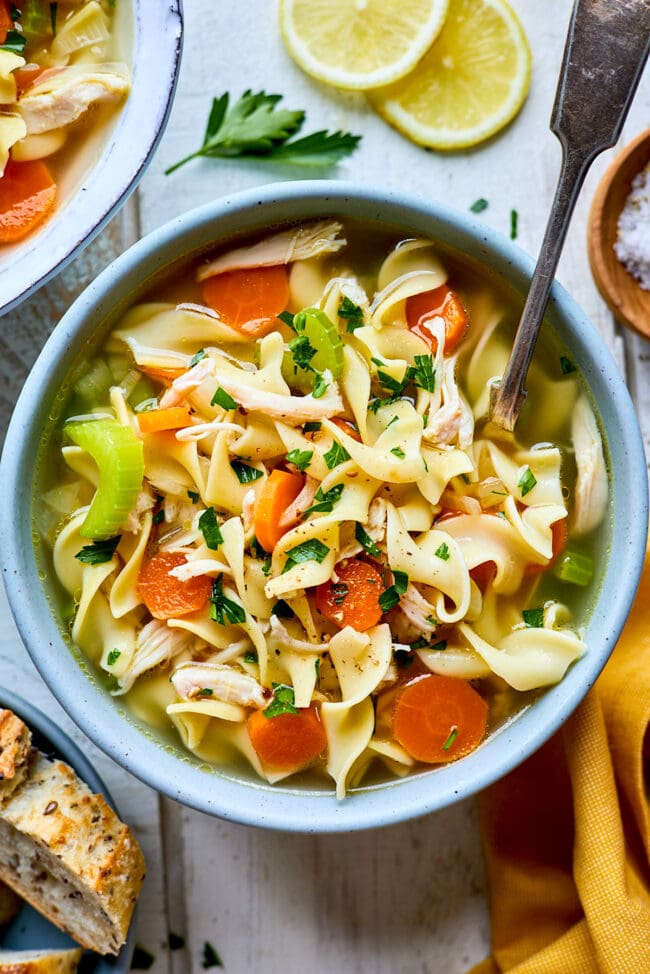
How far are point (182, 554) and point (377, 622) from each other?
Answer: 651 millimetres

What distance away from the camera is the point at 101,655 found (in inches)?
133

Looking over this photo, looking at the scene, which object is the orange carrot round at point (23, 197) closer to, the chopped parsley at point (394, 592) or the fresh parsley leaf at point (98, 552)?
the fresh parsley leaf at point (98, 552)

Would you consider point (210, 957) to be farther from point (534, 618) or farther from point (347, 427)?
point (347, 427)

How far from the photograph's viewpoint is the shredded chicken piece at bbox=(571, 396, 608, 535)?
3.32m

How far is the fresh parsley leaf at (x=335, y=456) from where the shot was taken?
3229 mm

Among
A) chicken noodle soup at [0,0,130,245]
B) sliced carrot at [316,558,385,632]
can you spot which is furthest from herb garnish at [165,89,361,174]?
sliced carrot at [316,558,385,632]

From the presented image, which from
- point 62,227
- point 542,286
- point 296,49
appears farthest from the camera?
point 296,49

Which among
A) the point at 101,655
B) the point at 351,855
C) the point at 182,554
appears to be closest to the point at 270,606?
the point at 182,554

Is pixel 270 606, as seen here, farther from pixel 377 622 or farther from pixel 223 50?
pixel 223 50

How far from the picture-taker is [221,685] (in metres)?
3.31

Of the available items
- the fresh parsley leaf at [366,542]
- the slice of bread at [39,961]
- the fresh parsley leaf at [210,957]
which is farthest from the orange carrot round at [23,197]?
the fresh parsley leaf at [210,957]

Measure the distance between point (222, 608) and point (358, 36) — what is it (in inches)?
82.8

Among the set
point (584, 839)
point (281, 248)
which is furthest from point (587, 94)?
point (584, 839)

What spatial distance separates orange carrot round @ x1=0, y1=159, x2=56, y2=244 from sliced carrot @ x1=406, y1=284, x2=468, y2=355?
125 cm
